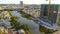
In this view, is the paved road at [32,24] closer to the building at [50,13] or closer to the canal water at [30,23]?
the canal water at [30,23]

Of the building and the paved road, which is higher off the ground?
the building

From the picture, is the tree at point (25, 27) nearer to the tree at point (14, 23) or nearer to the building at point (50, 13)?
the tree at point (14, 23)

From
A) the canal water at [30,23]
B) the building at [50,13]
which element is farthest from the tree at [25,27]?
the building at [50,13]

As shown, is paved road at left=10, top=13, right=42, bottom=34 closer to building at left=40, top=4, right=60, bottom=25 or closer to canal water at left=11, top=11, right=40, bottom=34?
canal water at left=11, top=11, right=40, bottom=34

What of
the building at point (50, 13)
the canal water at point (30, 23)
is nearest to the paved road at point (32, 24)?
the canal water at point (30, 23)

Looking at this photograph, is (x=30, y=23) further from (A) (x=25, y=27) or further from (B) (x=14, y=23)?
(B) (x=14, y=23)

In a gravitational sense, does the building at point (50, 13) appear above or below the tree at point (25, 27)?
above

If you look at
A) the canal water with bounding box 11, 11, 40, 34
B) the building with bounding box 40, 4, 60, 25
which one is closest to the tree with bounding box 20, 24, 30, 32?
the canal water with bounding box 11, 11, 40, 34

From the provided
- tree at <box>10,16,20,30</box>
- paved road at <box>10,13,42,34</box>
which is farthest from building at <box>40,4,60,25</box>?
tree at <box>10,16,20,30</box>

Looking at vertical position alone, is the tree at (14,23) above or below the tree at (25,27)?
above

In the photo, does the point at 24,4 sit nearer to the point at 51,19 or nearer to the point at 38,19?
the point at 38,19
